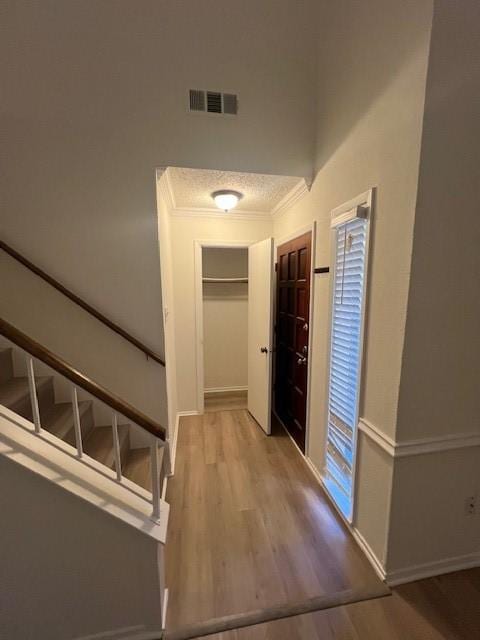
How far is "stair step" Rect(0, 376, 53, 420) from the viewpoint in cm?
150

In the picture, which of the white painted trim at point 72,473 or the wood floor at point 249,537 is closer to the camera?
the white painted trim at point 72,473

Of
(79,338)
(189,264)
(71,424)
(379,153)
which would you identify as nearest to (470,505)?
(379,153)

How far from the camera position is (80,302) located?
6.42 feet

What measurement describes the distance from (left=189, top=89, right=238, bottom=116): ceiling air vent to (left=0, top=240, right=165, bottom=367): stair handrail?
5.02 ft

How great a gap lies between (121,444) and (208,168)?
206 cm

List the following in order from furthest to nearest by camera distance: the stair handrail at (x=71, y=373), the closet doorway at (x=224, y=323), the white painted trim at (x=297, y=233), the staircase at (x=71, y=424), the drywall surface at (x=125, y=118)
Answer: the closet doorway at (x=224, y=323) < the white painted trim at (x=297, y=233) < the drywall surface at (x=125, y=118) < the staircase at (x=71, y=424) < the stair handrail at (x=71, y=373)

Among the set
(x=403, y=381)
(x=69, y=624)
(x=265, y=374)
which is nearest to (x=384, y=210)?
(x=403, y=381)

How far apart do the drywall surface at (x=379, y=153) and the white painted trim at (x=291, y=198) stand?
330mm

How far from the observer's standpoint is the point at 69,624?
3.82 ft

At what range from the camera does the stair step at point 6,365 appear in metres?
1.80

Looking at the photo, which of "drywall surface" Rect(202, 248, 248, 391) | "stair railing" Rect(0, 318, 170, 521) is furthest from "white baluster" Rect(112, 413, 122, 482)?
"drywall surface" Rect(202, 248, 248, 391)

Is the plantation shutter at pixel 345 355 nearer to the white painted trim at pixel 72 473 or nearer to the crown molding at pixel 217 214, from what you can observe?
the white painted trim at pixel 72 473

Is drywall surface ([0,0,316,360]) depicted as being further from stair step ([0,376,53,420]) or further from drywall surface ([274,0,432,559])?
stair step ([0,376,53,420])

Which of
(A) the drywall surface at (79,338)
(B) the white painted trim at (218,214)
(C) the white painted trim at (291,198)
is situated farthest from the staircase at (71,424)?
(C) the white painted trim at (291,198)
